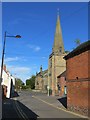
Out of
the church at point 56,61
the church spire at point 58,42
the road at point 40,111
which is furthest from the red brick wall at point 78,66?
the church spire at point 58,42

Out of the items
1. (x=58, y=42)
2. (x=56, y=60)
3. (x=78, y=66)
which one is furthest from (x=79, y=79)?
(x=58, y=42)

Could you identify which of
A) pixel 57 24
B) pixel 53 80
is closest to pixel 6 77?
pixel 53 80

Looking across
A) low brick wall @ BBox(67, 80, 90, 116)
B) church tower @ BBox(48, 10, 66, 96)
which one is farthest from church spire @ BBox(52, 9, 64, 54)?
low brick wall @ BBox(67, 80, 90, 116)

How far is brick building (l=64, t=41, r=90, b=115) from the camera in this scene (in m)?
25.3

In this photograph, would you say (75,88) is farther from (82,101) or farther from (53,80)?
(53,80)

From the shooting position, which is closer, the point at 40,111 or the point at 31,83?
the point at 40,111

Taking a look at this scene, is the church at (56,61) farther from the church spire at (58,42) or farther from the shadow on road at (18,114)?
the shadow on road at (18,114)

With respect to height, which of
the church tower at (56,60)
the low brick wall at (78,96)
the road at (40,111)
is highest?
the church tower at (56,60)

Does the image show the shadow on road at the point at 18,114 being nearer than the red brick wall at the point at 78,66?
Yes

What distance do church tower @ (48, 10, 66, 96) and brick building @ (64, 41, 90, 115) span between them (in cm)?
5753

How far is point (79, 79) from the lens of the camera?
2753 cm

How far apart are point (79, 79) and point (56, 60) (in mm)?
65555

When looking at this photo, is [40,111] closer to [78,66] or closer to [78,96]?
[78,96]

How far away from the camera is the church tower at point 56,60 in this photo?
90.8 metres
